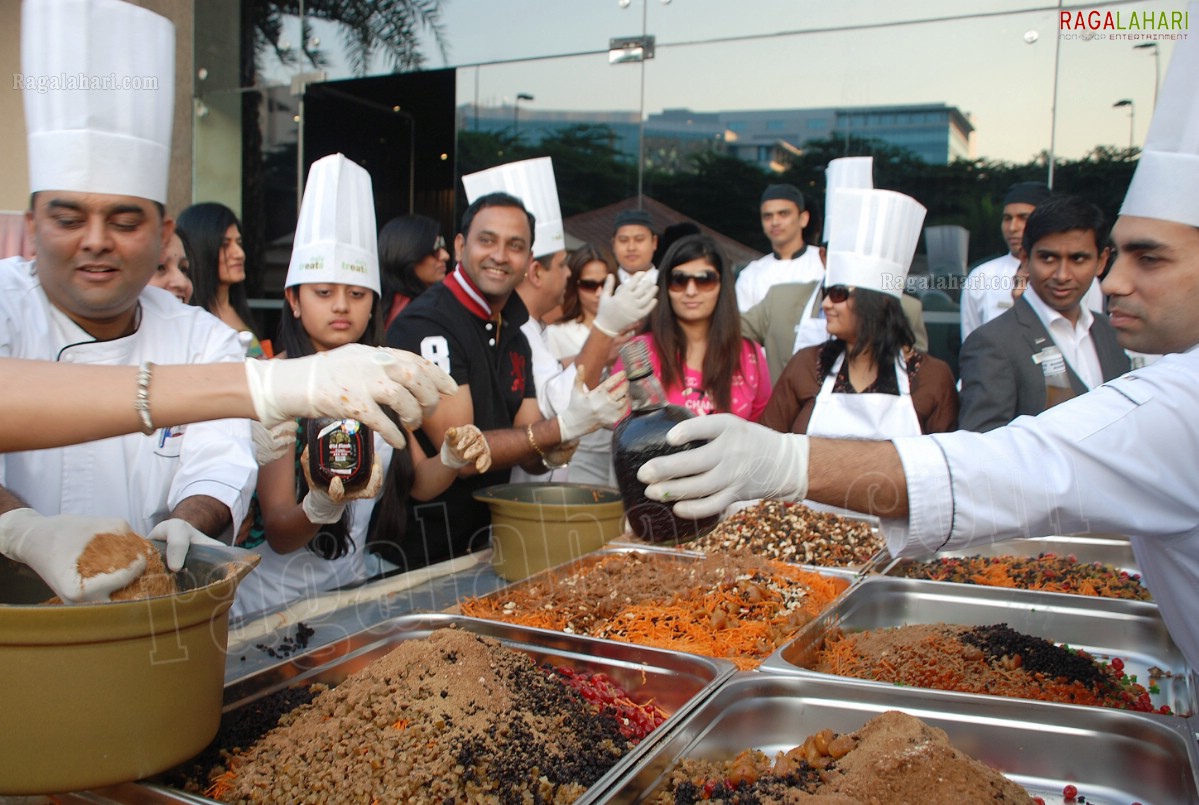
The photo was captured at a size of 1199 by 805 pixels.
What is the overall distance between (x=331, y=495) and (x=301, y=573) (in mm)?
730

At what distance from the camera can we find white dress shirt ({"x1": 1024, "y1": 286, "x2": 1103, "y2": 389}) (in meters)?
3.19

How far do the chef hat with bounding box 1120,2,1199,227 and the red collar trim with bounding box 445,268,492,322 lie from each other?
2.02m

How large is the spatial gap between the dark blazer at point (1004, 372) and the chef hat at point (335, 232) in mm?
2058

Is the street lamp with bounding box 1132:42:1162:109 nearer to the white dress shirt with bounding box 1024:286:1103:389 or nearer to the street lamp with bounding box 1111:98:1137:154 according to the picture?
the street lamp with bounding box 1111:98:1137:154

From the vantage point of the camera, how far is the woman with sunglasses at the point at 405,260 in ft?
12.5

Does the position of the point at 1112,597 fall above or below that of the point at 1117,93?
below

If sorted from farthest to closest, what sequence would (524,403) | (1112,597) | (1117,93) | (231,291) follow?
(1117,93)
(231,291)
(524,403)
(1112,597)

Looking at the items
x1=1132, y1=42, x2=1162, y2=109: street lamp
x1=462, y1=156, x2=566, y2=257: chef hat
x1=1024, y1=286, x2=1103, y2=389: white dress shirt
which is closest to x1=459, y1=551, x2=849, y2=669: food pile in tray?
x1=1024, y1=286, x2=1103, y2=389: white dress shirt

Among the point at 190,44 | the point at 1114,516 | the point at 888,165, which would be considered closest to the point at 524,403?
the point at 1114,516

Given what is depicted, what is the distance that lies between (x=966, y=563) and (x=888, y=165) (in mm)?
3522

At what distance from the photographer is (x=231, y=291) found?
3568 millimetres

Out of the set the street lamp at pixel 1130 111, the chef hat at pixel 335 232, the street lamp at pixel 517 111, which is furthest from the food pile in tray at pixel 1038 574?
the street lamp at pixel 517 111

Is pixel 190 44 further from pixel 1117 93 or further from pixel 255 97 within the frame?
pixel 1117 93

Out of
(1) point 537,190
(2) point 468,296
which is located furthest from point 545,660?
(1) point 537,190
